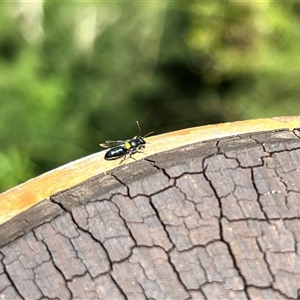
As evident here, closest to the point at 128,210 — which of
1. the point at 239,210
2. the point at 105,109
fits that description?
the point at 239,210

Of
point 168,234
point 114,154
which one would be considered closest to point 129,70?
point 114,154

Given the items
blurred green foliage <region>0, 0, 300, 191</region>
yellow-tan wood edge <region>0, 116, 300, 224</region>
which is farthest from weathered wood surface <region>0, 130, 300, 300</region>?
blurred green foliage <region>0, 0, 300, 191</region>

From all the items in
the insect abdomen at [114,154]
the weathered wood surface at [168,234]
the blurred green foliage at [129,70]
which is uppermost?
the blurred green foliage at [129,70]

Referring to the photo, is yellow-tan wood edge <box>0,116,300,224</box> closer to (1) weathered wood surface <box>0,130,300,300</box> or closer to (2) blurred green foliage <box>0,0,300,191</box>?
(1) weathered wood surface <box>0,130,300,300</box>

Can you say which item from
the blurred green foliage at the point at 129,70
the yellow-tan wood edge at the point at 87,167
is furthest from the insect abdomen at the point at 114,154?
the blurred green foliage at the point at 129,70

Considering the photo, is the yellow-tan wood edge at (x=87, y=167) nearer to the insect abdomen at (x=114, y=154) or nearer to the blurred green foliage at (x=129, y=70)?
the insect abdomen at (x=114, y=154)

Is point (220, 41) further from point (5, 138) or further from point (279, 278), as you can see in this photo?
point (279, 278)
